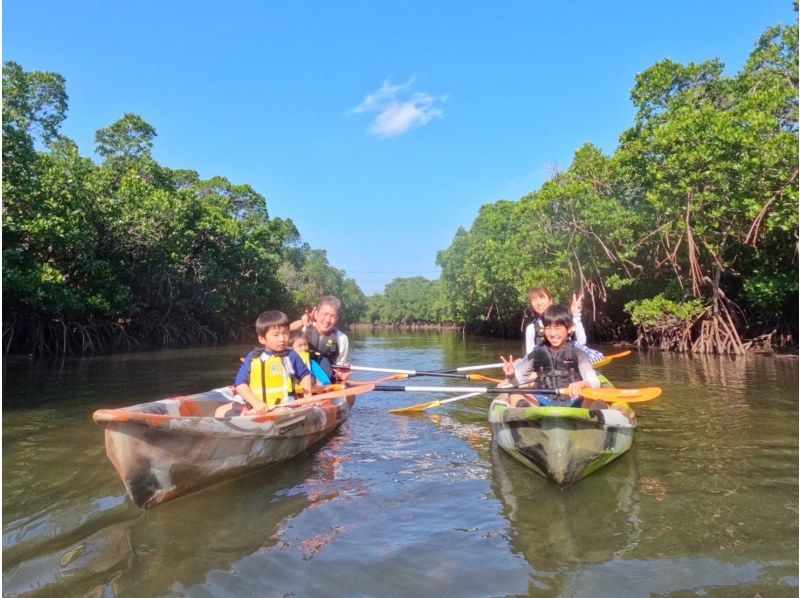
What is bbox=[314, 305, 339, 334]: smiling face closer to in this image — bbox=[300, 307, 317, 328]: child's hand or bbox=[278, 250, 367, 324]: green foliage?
bbox=[300, 307, 317, 328]: child's hand

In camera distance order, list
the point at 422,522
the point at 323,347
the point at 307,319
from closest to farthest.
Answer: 1. the point at 422,522
2. the point at 323,347
3. the point at 307,319

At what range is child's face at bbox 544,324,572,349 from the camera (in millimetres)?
4133

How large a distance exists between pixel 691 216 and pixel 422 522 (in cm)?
1184

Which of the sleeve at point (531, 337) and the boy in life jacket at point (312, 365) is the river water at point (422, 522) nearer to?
the boy in life jacket at point (312, 365)

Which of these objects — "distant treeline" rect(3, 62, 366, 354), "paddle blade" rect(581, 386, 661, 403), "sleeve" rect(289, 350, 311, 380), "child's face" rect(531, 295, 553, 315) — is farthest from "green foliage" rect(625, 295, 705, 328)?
"distant treeline" rect(3, 62, 366, 354)

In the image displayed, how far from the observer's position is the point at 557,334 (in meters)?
4.16

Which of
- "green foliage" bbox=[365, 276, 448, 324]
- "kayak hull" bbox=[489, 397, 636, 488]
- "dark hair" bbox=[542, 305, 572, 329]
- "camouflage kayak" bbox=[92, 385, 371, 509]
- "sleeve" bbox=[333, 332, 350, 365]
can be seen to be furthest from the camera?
"green foliage" bbox=[365, 276, 448, 324]

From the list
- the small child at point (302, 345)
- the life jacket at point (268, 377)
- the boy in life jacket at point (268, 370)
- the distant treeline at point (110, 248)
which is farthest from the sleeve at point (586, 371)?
the distant treeline at point (110, 248)

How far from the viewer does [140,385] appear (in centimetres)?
874

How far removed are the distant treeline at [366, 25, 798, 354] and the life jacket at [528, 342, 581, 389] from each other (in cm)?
863

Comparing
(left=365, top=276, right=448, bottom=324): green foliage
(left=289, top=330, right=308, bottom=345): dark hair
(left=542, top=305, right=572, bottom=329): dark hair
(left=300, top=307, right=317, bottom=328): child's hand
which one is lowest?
(left=289, top=330, right=308, bottom=345): dark hair

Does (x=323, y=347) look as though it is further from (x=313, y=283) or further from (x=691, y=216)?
(x=313, y=283)

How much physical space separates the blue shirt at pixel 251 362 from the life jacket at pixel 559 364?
2086mm

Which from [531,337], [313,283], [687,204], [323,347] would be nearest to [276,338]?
[323,347]
